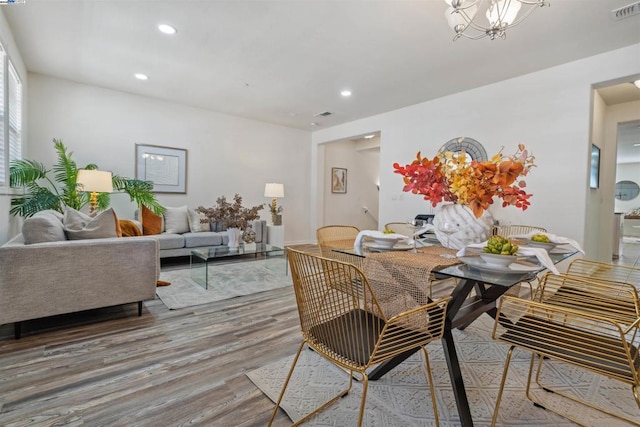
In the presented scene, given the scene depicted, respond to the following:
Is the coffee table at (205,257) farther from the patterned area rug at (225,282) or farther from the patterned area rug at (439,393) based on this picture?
the patterned area rug at (439,393)

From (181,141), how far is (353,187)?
4226 mm

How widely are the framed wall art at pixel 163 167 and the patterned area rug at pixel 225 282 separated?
5.97ft

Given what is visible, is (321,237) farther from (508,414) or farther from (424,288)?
(508,414)

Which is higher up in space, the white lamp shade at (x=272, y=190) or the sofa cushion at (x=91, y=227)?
the white lamp shade at (x=272, y=190)

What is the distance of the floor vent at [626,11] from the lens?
2355mm

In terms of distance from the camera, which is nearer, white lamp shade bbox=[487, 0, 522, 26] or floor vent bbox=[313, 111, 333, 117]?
white lamp shade bbox=[487, 0, 522, 26]

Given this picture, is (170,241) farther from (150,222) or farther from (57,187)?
(57,187)

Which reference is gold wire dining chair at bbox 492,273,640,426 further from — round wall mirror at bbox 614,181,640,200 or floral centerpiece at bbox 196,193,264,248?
round wall mirror at bbox 614,181,640,200

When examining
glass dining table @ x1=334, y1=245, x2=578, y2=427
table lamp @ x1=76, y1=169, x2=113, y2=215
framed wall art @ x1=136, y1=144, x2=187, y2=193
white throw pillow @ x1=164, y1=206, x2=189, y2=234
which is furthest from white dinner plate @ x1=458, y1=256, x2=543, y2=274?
framed wall art @ x1=136, y1=144, x2=187, y2=193

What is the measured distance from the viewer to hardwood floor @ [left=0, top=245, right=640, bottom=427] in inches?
54.8

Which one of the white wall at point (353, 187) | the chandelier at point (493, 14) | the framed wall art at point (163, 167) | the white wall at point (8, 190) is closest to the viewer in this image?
the chandelier at point (493, 14)

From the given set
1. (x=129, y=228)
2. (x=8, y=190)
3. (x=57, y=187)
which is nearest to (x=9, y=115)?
(x=8, y=190)

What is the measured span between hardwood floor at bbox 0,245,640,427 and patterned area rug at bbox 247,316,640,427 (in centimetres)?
16

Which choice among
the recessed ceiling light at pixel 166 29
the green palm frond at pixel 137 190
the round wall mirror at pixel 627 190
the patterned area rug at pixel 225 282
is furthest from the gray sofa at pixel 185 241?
the round wall mirror at pixel 627 190
